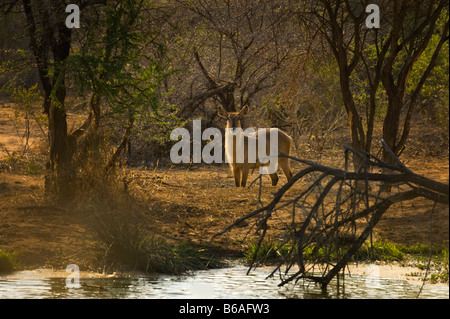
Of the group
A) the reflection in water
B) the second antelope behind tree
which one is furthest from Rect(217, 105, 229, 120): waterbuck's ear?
the reflection in water

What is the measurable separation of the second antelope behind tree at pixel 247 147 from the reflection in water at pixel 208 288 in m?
5.92

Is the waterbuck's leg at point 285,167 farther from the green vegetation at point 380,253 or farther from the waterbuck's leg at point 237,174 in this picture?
the green vegetation at point 380,253

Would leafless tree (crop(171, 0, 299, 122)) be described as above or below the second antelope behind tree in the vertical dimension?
above

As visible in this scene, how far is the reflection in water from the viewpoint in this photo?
6699mm

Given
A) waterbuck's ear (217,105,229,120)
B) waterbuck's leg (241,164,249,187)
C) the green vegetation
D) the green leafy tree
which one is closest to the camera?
the green vegetation

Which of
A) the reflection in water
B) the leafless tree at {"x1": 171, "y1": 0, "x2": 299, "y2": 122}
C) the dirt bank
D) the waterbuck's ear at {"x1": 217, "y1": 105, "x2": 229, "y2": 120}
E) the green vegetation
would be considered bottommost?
the reflection in water

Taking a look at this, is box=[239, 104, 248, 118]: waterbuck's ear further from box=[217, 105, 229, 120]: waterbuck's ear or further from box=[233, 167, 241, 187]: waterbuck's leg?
box=[233, 167, 241, 187]: waterbuck's leg

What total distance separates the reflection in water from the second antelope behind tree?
5918 mm

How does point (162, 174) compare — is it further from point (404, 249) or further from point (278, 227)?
point (404, 249)

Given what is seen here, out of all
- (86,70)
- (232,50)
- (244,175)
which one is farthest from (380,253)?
(232,50)

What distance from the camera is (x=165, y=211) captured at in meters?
10.9

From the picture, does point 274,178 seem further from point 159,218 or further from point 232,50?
point 232,50

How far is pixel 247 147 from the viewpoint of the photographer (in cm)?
1346
